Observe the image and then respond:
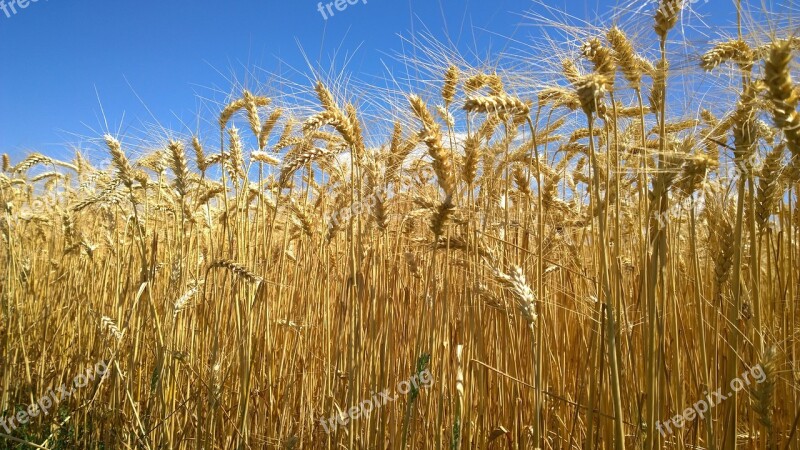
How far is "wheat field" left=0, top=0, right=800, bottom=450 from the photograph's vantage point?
4.39 ft

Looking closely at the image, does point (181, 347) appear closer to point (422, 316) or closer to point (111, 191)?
point (111, 191)

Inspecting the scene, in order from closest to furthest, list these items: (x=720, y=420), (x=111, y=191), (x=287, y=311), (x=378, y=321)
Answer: (x=720, y=420), (x=378, y=321), (x=111, y=191), (x=287, y=311)

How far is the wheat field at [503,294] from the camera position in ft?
4.39

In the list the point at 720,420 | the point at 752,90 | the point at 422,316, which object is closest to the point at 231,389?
the point at 422,316

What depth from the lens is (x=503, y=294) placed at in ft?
5.94

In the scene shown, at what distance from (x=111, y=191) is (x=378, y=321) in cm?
141

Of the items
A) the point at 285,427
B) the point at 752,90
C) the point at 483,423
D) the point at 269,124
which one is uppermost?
the point at 269,124

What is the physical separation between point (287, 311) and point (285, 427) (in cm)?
72

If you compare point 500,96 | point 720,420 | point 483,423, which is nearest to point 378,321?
point 483,423

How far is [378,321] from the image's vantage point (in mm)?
2248

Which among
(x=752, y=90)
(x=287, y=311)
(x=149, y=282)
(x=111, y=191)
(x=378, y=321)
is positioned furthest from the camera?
(x=287, y=311)

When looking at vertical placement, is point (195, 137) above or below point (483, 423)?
above

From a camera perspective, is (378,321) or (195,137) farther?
(195,137)

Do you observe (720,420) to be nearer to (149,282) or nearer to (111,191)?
(149,282)
